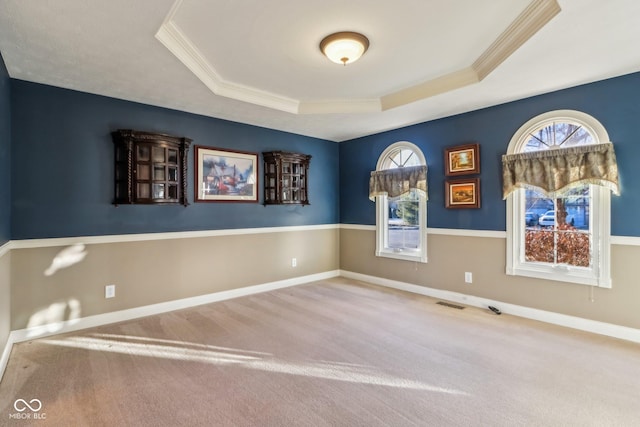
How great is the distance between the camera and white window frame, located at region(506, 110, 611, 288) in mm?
3066

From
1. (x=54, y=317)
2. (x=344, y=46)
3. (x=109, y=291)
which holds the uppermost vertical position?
(x=344, y=46)

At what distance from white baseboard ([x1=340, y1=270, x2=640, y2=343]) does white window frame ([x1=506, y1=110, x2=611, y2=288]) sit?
0.39 metres

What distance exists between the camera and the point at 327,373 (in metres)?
2.41

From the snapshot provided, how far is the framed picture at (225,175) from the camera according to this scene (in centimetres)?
411

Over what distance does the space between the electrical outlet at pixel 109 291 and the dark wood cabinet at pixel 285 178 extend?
2178 mm

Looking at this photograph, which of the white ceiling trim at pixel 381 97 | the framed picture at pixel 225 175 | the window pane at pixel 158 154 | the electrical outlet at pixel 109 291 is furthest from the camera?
the framed picture at pixel 225 175

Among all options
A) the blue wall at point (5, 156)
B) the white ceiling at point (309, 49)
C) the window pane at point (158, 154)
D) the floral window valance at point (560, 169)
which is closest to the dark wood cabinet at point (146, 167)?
the window pane at point (158, 154)

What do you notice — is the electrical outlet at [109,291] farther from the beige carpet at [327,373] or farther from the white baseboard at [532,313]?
the white baseboard at [532,313]

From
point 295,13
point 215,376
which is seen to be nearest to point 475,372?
point 215,376

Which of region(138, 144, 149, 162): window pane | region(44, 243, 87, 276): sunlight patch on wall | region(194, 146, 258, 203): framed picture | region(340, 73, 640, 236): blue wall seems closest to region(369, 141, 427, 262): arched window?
region(340, 73, 640, 236): blue wall

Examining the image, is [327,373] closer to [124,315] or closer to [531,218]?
[124,315]

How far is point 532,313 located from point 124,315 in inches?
182

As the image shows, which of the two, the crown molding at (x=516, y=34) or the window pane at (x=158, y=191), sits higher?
the crown molding at (x=516, y=34)

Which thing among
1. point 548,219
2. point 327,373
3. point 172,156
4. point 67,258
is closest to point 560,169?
point 548,219
